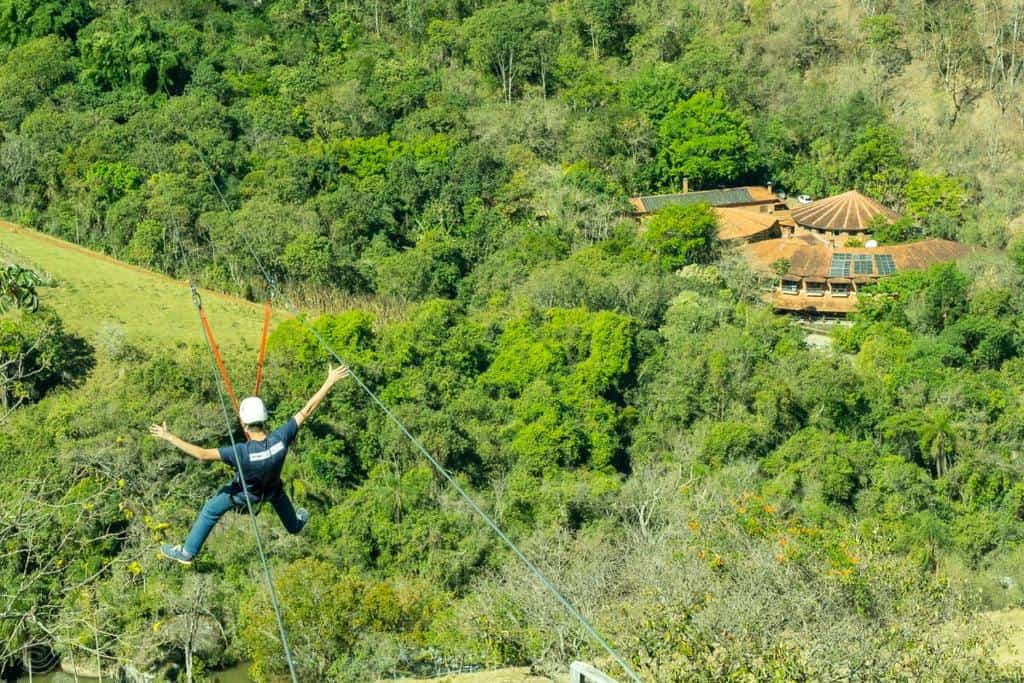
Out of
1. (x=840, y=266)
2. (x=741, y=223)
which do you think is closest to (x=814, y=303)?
(x=840, y=266)

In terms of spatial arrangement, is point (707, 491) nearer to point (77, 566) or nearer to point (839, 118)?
point (77, 566)

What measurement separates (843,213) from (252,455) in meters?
36.2

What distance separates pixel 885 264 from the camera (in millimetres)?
37969

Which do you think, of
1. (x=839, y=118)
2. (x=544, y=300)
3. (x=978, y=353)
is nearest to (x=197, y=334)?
(x=544, y=300)

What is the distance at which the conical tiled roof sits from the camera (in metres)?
41.4

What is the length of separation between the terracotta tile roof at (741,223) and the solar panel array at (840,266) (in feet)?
10.2

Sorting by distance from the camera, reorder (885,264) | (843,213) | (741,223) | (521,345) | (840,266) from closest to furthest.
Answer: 1. (521,345)
2. (885,264)
3. (840,266)
4. (741,223)
5. (843,213)

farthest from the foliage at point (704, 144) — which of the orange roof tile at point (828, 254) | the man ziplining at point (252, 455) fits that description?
the man ziplining at point (252, 455)

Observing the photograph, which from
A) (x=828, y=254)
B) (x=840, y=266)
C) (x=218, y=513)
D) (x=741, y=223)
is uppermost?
(x=218, y=513)

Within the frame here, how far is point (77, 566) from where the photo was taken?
18.6 metres

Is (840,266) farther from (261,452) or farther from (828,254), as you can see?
(261,452)

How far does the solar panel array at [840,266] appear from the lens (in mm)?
38062

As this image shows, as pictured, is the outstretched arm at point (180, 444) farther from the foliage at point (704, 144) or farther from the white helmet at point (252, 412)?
the foliage at point (704, 144)

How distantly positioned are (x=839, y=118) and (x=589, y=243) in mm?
15190
